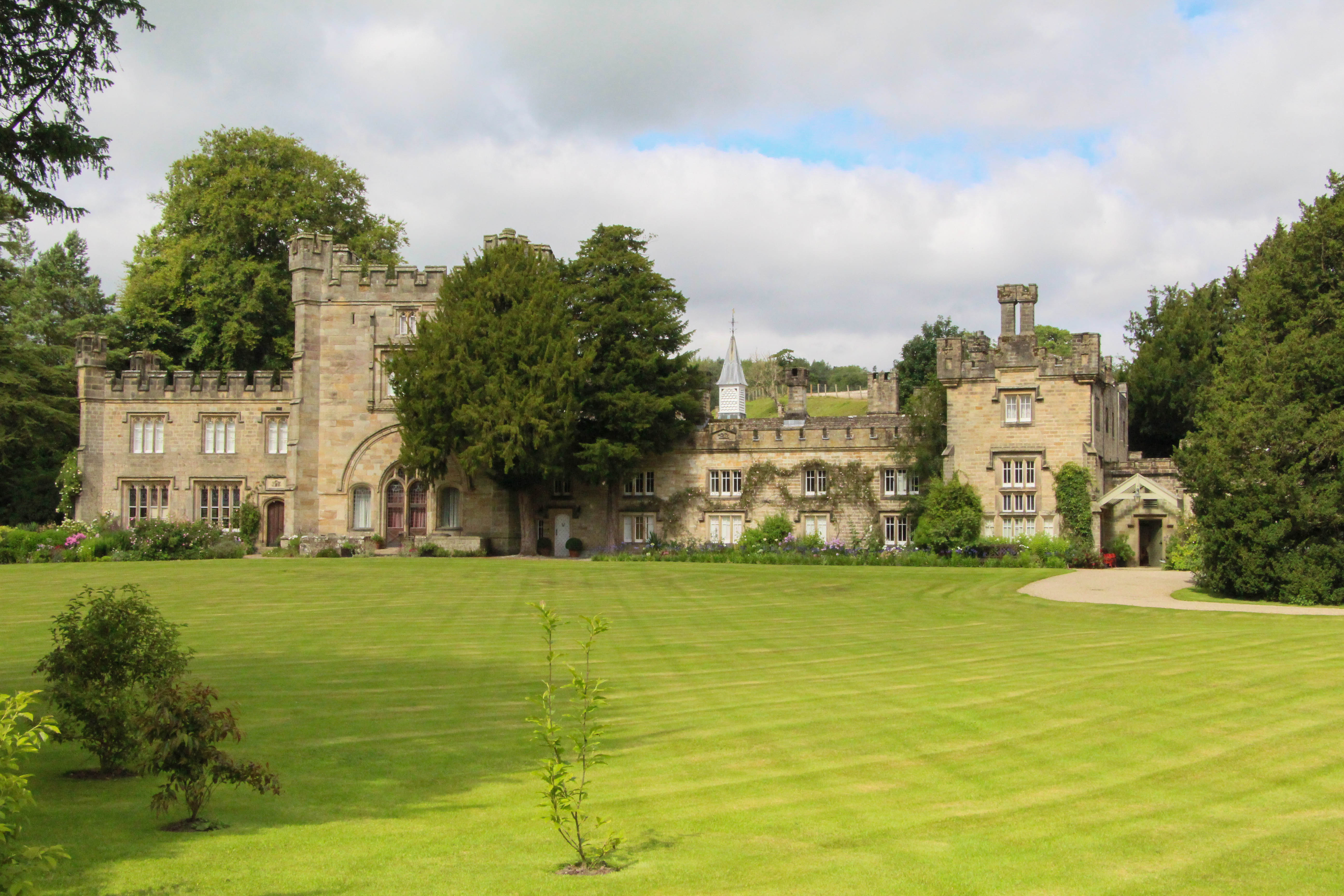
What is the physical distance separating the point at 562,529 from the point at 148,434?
56.4 ft

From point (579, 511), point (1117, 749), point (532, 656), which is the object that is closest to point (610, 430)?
point (579, 511)

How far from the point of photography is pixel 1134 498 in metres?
38.0

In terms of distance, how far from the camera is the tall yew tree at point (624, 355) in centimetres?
4119

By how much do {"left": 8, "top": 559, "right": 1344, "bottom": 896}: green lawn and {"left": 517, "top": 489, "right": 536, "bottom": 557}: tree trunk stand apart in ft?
71.9

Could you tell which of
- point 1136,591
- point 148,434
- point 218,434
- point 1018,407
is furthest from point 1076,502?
point 148,434

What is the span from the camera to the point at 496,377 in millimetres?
39469

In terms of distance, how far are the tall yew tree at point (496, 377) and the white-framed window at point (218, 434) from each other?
919cm

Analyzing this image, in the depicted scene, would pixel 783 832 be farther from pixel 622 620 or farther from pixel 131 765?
pixel 622 620

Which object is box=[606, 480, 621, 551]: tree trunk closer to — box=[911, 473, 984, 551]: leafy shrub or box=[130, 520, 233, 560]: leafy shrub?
box=[911, 473, 984, 551]: leafy shrub

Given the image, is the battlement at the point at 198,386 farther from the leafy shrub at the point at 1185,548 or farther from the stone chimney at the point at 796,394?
the leafy shrub at the point at 1185,548

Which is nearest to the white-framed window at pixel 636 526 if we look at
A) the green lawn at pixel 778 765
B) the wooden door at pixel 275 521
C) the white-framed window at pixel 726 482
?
the white-framed window at pixel 726 482

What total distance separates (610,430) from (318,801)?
3297cm

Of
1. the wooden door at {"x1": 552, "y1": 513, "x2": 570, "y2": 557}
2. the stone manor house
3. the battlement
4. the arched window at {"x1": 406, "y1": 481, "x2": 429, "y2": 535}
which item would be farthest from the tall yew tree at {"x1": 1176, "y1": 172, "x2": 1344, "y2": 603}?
the battlement

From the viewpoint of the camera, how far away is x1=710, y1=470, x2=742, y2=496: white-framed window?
44.2m
